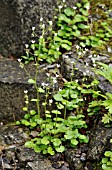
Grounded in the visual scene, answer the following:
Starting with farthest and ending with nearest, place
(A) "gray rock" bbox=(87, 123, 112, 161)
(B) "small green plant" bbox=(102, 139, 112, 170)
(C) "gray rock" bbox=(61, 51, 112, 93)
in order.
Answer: (C) "gray rock" bbox=(61, 51, 112, 93), (A) "gray rock" bbox=(87, 123, 112, 161), (B) "small green plant" bbox=(102, 139, 112, 170)

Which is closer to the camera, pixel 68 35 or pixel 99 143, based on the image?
pixel 99 143

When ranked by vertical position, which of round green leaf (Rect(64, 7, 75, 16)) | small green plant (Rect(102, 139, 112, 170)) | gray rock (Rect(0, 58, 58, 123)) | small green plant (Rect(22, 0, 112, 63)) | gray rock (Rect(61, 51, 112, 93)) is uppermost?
round green leaf (Rect(64, 7, 75, 16))

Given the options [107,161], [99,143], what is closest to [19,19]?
[99,143]

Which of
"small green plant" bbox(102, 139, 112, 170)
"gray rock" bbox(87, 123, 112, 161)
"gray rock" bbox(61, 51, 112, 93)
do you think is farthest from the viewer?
"gray rock" bbox(61, 51, 112, 93)

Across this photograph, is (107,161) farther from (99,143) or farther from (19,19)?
(19,19)

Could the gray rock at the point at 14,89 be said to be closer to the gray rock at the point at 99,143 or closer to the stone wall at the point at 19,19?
the stone wall at the point at 19,19

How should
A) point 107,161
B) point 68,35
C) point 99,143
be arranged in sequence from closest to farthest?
point 107,161 < point 99,143 < point 68,35

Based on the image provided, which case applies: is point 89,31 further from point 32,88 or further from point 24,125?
point 24,125

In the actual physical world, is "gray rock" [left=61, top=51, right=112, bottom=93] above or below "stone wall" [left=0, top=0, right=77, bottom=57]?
below

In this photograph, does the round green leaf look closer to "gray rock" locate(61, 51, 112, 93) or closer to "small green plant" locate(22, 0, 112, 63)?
"small green plant" locate(22, 0, 112, 63)

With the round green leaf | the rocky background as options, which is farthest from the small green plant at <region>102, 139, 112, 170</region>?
the round green leaf
